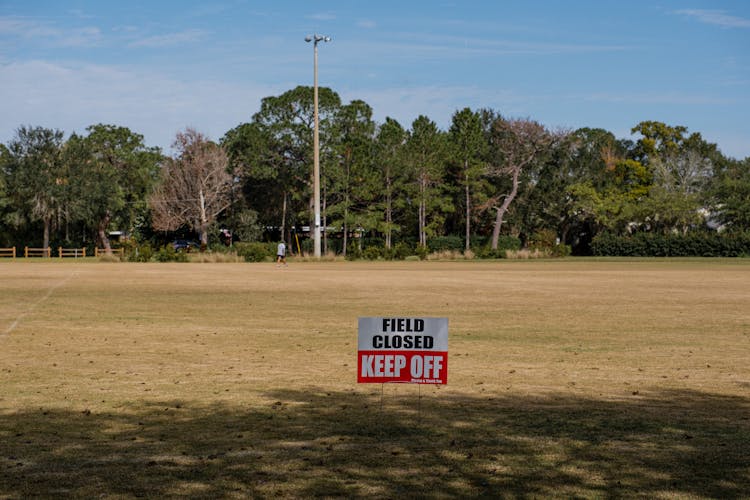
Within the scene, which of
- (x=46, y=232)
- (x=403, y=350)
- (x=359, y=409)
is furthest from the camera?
(x=46, y=232)

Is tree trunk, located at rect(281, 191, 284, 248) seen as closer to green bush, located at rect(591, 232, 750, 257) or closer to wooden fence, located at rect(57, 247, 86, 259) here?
wooden fence, located at rect(57, 247, 86, 259)

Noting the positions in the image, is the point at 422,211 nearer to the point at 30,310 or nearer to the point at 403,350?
the point at 30,310

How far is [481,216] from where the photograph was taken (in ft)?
318

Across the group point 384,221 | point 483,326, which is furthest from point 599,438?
point 384,221

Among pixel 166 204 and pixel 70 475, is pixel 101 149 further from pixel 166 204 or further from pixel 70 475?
pixel 70 475

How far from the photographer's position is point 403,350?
9.49 m

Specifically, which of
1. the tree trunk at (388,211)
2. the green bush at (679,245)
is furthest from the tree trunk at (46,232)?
the green bush at (679,245)

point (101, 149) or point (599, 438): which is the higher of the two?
point (101, 149)

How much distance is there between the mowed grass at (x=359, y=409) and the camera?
7.71 m

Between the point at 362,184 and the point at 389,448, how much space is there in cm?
8000

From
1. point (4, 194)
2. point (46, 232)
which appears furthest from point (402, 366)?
point (4, 194)

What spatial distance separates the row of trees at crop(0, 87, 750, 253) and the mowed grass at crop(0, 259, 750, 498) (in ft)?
211

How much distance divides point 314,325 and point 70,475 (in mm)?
13450

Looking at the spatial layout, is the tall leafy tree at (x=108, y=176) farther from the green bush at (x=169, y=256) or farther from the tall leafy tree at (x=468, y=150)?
the tall leafy tree at (x=468, y=150)
